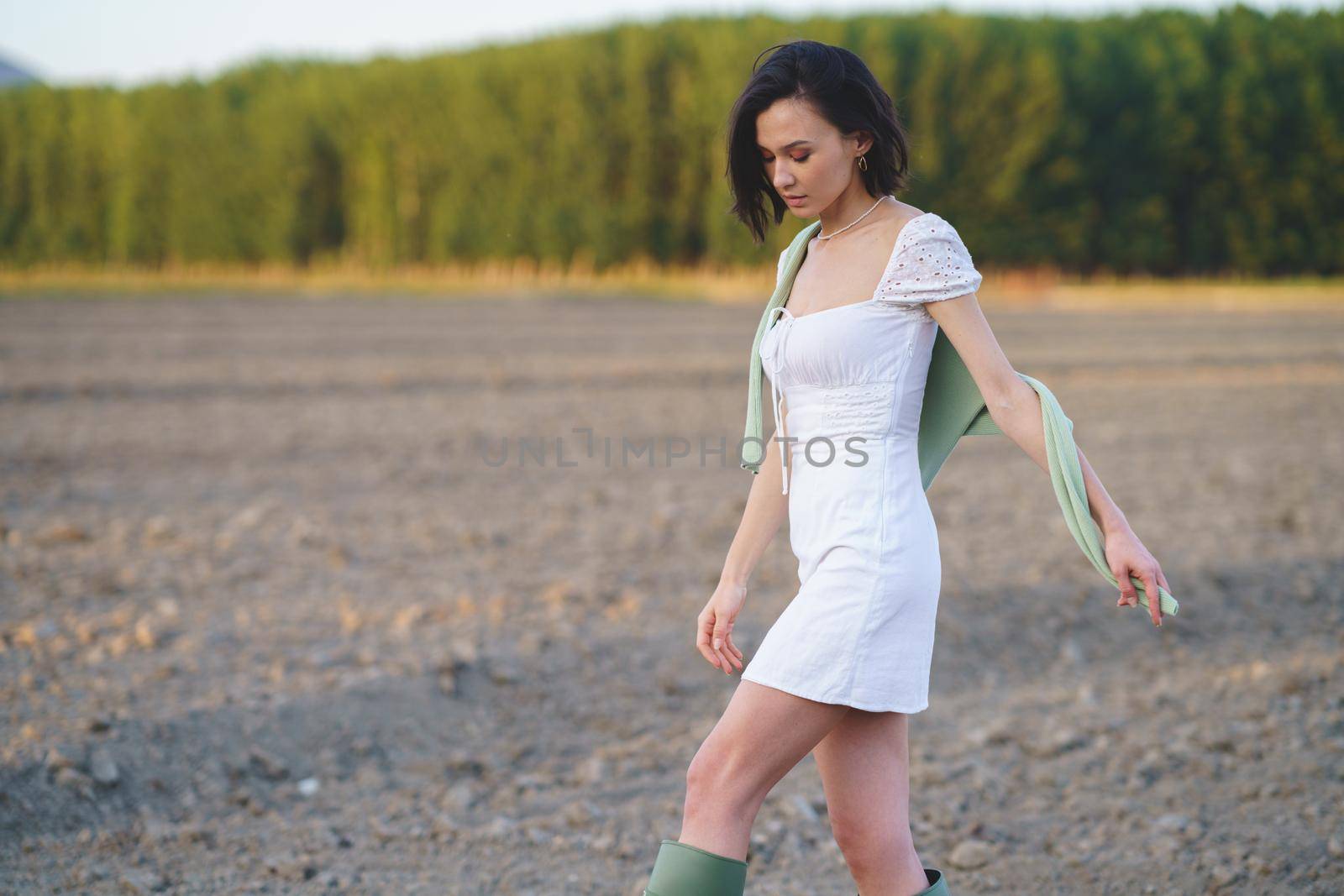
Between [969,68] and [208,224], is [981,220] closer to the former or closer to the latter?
[969,68]

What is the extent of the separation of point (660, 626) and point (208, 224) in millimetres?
29520

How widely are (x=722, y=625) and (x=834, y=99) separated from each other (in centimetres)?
96

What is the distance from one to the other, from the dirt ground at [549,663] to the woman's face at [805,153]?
74.2 inches

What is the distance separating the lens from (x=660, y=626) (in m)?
4.98

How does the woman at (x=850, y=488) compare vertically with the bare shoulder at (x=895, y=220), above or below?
below

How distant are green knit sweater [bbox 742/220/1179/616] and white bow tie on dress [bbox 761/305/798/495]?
20 mm

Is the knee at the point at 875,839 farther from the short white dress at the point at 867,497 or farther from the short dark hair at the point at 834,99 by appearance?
the short dark hair at the point at 834,99

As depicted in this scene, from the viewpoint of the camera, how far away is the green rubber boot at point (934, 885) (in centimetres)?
217

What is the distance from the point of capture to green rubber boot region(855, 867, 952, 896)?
2.17m

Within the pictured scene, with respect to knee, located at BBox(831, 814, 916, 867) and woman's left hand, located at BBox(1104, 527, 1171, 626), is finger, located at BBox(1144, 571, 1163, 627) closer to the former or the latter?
woman's left hand, located at BBox(1104, 527, 1171, 626)

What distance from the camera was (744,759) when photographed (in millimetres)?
2033

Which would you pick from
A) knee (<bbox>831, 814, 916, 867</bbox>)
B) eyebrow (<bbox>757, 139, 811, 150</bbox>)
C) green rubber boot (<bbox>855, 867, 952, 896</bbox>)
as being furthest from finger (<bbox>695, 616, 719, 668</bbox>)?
eyebrow (<bbox>757, 139, 811, 150</bbox>)

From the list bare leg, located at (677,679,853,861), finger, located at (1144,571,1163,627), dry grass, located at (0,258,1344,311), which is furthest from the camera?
dry grass, located at (0,258,1344,311)

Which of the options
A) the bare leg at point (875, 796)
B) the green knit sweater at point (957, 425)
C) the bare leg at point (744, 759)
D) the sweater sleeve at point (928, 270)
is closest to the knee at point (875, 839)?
the bare leg at point (875, 796)
